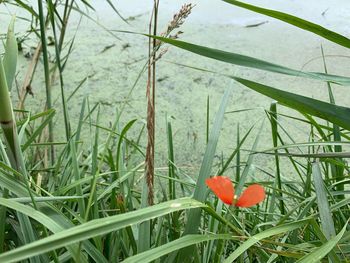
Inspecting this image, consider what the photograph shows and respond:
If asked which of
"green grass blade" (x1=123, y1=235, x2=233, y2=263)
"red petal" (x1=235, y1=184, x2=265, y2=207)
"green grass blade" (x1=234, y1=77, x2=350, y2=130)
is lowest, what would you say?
"green grass blade" (x1=123, y1=235, x2=233, y2=263)

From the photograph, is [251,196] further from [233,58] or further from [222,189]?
[233,58]

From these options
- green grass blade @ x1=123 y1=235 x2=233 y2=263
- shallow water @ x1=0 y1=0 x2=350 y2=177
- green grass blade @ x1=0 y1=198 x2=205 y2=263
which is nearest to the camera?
green grass blade @ x1=0 y1=198 x2=205 y2=263

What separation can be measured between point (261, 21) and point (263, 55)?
0.29 metres

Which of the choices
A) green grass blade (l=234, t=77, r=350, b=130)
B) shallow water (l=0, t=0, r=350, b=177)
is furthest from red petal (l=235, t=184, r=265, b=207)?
shallow water (l=0, t=0, r=350, b=177)

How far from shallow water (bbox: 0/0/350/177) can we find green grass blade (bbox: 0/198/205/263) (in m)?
1.00

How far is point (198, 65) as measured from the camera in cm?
190

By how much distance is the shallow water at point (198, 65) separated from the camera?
5.30ft

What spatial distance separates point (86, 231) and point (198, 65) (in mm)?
1594

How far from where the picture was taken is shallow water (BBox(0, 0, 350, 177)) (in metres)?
1.62

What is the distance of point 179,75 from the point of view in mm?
1837

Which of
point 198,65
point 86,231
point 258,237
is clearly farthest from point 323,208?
point 198,65

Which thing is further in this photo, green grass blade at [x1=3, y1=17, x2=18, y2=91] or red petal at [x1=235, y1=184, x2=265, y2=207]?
green grass blade at [x1=3, y1=17, x2=18, y2=91]

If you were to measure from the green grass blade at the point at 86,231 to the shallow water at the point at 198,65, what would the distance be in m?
1.00

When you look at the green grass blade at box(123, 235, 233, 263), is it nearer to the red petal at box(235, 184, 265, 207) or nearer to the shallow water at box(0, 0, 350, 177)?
the red petal at box(235, 184, 265, 207)
